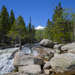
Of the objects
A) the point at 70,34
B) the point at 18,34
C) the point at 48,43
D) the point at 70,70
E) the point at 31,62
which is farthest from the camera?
the point at 18,34

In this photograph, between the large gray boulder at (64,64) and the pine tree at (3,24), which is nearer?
the large gray boulder at (64,64)

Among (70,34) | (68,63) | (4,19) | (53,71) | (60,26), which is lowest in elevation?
(53,71)

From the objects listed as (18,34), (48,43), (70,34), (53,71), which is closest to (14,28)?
(18,34)

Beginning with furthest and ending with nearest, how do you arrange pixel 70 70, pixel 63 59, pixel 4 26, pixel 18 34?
pixel 18 34 → pixel 4 26 → pixel 63 59 → pixel 70 70

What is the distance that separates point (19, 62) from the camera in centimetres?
629

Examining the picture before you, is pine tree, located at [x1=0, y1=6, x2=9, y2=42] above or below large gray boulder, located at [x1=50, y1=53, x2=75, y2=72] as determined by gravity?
above

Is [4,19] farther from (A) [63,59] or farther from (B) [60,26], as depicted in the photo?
(A) [63,59]

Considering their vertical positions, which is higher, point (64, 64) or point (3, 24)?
point (3, 24)

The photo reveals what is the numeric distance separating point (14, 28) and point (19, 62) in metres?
23.1

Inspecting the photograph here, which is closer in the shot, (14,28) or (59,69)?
(59,69)

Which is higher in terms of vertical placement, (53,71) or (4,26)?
(4,26)

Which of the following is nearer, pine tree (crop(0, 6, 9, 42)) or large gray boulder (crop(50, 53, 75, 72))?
large gray boulder (crop(50, 53, 75, 72))

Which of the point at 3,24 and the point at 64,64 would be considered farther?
the point at 3,24

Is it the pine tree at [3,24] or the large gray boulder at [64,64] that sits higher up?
the pine tree at [3,24]
